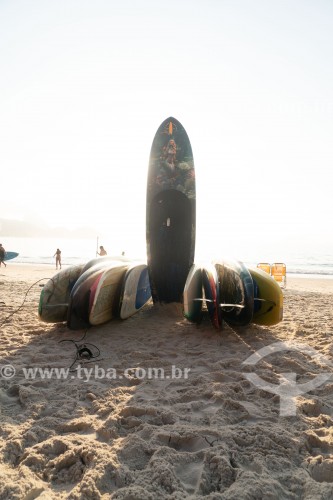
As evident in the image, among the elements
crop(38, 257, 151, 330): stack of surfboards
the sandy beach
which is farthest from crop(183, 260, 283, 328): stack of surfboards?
crop(38, 257, 151, 330): stack of surfboards

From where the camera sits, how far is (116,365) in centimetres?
361

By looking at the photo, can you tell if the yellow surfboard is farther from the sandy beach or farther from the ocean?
the ocean

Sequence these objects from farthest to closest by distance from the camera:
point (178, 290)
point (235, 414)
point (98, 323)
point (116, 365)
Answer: point (178, 290), point (98, 323), point (116, 365), point (235, 414)

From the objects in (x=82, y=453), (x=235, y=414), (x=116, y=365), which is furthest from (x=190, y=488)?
(x=116, y=365)

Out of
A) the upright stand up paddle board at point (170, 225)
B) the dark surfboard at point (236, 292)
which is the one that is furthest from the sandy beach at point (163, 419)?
the upright stand up paddle board at point (170, 225)

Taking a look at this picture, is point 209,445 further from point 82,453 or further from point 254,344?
point 254,344

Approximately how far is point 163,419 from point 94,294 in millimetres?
2520

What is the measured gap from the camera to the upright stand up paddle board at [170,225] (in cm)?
604

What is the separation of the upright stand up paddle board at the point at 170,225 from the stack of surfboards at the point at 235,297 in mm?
891

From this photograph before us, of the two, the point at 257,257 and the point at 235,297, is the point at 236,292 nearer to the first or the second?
the point at 235,297

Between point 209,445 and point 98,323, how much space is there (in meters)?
3.03

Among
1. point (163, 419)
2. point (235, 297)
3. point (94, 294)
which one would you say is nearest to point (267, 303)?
point (235, 297)

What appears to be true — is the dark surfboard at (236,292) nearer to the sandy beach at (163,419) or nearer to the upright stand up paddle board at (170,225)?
the sandy beach at (163,419)

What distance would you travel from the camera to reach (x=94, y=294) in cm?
471
